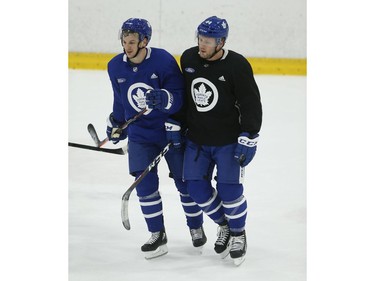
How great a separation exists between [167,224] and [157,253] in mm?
245

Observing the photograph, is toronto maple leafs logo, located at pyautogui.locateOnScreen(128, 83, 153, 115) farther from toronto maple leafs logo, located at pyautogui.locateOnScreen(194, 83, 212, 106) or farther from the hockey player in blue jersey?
toronto maple leafs logo, located at pyautogui.locateOnScreen(194, 83, 212, 106)

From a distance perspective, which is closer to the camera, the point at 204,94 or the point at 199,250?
the point at 204,94

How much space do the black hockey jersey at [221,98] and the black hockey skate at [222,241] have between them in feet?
1.23

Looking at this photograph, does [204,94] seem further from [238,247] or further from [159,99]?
[238,247]

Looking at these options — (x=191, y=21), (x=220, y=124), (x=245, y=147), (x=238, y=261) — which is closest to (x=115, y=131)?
(x=220, y=124)

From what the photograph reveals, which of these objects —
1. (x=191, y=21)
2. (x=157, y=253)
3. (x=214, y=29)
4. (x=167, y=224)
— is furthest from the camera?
(x=191, y=21)

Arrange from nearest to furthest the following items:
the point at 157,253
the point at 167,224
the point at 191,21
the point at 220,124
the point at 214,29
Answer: the point at 214,29 < the point at 220,124 < the point at 157,253 < the point at 167,224 < the point at 191,21

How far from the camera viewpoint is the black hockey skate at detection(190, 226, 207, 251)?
2.94 metres

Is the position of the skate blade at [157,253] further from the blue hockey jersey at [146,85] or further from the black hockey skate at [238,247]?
the blue hockey jersey at [146,85]

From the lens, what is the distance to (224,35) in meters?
2.64

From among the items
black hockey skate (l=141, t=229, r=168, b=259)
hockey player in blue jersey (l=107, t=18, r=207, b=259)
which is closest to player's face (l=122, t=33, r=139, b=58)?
hockey player in blue jersey (l=107, t=18, r=207, b=259)

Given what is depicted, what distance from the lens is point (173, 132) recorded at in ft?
9.20

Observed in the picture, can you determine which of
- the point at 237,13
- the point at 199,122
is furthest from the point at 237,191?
the point at 237,13

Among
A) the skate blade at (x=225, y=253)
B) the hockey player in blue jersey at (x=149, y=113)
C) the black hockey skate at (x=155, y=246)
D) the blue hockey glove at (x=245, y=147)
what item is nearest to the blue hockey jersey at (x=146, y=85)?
the hockey player in blue jersey at (x=149, y=113)
